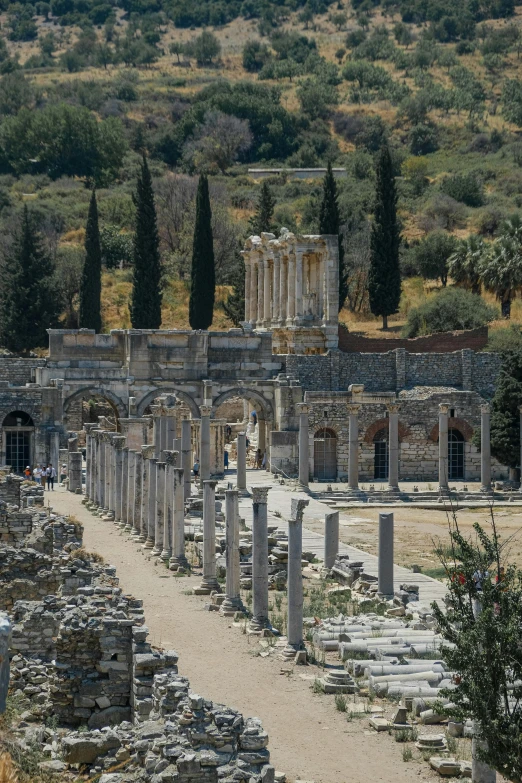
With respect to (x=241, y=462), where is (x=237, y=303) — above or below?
above

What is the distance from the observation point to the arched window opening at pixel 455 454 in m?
60.3

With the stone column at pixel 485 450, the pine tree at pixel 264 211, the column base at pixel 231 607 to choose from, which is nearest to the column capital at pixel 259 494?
the column base at pixel 231 607

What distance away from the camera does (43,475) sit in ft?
173

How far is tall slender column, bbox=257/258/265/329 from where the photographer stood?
238 ft

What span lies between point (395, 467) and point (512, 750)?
38.8 m

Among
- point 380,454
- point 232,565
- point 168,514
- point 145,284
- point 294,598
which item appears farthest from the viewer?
point 145,284

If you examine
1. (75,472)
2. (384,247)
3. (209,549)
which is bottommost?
(75,472)

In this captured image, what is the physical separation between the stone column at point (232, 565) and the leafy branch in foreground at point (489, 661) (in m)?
11.1

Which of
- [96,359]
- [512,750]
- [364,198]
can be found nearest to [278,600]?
[512,750]

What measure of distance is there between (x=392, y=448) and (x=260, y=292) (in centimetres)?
2078

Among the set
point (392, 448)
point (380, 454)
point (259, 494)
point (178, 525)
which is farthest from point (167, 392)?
point (259, 494)

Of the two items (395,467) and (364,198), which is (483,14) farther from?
(395,467)

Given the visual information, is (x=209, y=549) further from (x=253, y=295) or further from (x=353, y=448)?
(x=253, y=295)

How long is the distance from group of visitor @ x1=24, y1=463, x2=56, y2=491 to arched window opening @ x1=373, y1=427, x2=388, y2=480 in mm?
13745
